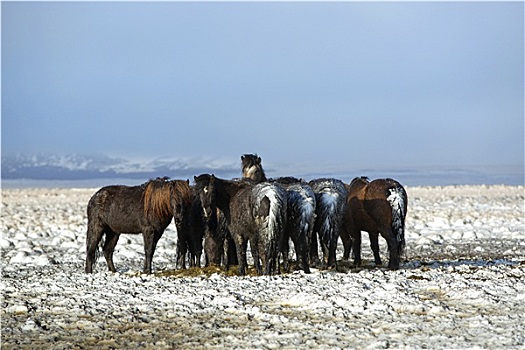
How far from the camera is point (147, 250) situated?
13.5m

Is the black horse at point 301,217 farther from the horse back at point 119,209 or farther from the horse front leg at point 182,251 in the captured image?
the horse back at point 119,209

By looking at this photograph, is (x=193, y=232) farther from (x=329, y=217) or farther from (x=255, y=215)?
(x=329, y=217)

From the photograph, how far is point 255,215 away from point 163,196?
7.31ft

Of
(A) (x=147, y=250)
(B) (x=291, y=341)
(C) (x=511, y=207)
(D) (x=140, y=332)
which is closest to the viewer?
(B) (x=291, y=341)

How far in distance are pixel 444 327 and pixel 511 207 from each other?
2224 cm

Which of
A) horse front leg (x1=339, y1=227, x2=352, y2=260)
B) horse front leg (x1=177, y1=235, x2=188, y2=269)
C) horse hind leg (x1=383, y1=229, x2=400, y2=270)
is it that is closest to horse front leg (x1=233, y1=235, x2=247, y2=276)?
horse front leg (x1=177, y1=235, x2=188, y2=269)

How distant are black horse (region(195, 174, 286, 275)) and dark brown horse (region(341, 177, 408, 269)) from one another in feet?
6.33

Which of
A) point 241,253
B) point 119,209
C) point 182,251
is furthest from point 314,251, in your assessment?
point 119,209

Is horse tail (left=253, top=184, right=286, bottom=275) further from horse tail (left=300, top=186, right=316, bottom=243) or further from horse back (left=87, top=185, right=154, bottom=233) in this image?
horse back (left=87, top=185, right=154, bottom=233)

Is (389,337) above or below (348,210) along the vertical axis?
below

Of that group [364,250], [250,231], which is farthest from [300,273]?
[364,250]

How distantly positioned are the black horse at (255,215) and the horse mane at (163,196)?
78cm

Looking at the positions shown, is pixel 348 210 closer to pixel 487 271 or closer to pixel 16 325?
pixel 487 271

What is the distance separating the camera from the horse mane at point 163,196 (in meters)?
13.3
